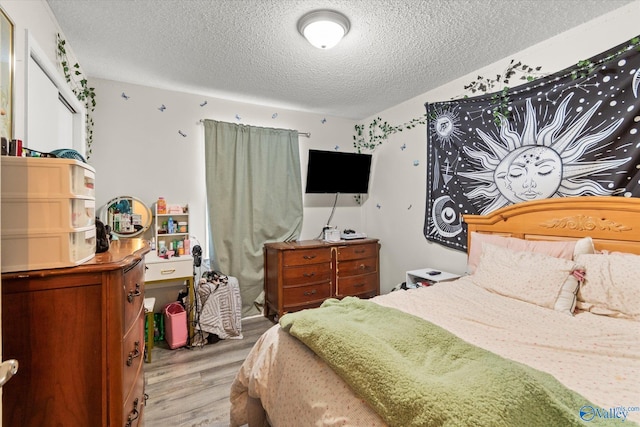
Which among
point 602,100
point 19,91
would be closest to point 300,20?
point 19,91

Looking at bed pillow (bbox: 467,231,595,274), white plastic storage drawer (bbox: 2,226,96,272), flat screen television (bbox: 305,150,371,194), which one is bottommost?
bed pillow (bbox: 467,231,595,274)

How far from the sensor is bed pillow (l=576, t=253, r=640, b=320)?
153 centimetres

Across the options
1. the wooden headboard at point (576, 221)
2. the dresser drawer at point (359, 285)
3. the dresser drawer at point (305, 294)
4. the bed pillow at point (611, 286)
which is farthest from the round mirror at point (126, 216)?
the bed pillow at point (611, 286)

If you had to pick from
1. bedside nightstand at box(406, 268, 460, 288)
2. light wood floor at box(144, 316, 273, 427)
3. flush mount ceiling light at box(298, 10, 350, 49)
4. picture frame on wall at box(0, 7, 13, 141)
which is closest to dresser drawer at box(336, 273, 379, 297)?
bedside nightstand at box(406, 268, 460, 288)

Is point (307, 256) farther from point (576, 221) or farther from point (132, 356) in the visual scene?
point (576, 221)

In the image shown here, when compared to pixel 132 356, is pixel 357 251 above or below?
above

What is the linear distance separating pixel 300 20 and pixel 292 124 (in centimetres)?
185

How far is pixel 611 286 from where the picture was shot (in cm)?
160

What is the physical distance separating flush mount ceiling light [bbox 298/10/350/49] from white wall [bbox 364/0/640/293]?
154 cm

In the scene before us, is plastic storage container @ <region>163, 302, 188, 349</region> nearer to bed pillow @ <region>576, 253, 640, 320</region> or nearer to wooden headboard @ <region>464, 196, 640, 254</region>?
wooden headboard @ <region>464, 196, 640, 254</region>

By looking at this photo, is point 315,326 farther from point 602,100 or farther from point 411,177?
point 411,177

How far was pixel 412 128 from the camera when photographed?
11.2 feet

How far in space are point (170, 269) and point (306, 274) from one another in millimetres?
1371

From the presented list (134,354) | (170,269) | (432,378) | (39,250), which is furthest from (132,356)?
(170,269)
